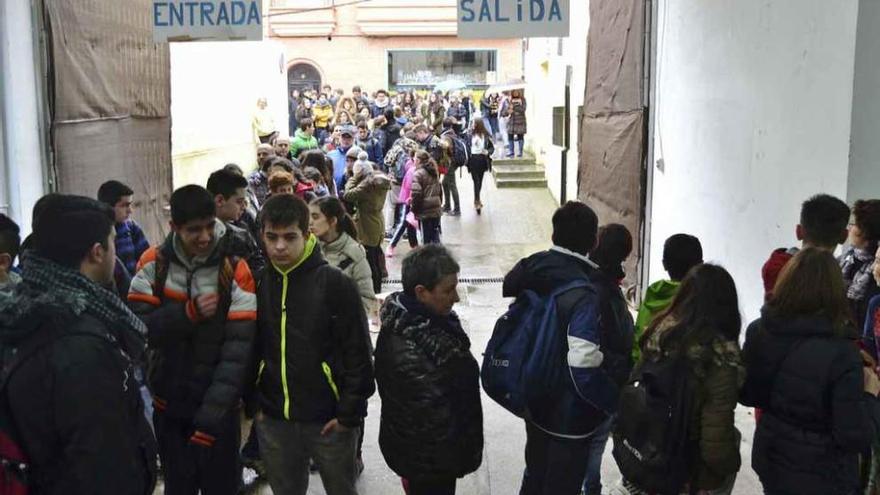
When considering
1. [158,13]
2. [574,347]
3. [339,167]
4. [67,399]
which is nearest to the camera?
[67,399]

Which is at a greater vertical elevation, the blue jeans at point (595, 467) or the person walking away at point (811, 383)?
the person walking away at point (811, 383)

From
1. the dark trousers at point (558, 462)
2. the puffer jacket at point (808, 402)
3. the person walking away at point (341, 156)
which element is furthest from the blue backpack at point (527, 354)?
the person walking away at point (341, 156)

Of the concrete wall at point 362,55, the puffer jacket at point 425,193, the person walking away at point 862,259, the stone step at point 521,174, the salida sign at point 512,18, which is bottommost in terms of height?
the stone step at point 521,174

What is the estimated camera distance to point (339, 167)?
1395 centimetres

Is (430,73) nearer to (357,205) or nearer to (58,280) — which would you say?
(357,205)

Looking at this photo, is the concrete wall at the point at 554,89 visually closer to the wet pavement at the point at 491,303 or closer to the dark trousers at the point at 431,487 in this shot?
the wet pavement at the point at 491,303

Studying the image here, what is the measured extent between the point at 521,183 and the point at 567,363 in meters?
16.7

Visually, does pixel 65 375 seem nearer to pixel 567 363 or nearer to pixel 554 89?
pixel 567 363

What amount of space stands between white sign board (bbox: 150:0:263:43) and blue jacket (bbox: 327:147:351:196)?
5.40 metres

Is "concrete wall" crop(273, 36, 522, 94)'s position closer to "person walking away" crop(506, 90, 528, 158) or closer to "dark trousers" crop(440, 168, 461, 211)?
"person walking away" crop(506, 90, 528, 158)

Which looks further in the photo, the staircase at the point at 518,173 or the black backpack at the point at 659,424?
the staircase at the point at 518,173

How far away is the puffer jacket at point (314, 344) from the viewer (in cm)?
379

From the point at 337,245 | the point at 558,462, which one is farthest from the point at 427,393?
the point at 337,245

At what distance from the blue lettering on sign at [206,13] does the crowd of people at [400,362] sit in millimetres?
4230
